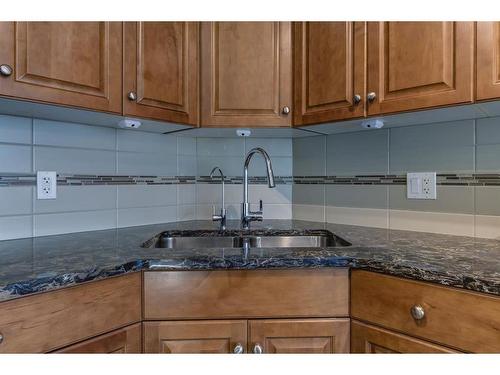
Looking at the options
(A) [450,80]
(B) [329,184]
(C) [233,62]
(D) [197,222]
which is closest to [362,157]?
(B) [329,184]

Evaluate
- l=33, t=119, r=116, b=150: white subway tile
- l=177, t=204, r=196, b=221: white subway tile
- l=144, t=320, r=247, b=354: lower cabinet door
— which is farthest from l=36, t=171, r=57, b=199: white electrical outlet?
l=144, t=320, r=247, b=354: lower cabinet door

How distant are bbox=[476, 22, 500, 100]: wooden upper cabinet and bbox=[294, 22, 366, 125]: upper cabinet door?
13.9 inches

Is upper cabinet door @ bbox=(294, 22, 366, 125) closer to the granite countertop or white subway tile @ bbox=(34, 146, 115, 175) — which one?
the granite countertop

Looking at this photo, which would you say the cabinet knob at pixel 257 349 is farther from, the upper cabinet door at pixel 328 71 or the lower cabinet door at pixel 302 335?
the upper cabinet door at pixel 328 71

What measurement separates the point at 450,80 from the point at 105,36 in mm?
1116

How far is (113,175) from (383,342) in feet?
4.02

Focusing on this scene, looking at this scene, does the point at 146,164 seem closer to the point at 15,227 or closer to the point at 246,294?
the point at 15,227

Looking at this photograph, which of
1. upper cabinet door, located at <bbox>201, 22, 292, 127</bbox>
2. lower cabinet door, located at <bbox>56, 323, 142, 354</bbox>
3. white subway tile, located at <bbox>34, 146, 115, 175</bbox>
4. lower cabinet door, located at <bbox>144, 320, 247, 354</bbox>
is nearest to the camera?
lower cabinet door, located at <bbox>56, 323, 142, 354</bbox>

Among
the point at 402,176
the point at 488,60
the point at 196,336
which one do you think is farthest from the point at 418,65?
the point at 196,336

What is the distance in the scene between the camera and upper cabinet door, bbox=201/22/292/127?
4.87ft

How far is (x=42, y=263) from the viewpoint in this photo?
94cm

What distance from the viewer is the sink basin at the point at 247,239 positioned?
1.56 metres

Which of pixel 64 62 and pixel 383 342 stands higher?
pixel 64 62

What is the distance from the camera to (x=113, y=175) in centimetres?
159
